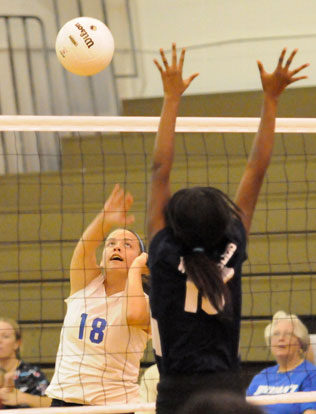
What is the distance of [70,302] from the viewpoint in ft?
14.1

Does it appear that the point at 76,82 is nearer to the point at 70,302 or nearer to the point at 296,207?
A: the point at 296,207

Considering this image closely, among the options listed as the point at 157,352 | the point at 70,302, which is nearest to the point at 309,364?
the point at 70,302

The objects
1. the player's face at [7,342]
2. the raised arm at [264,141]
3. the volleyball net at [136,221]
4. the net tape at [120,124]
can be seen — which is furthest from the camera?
the volleyball net at [136,221]

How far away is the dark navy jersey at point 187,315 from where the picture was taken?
8.52 feet

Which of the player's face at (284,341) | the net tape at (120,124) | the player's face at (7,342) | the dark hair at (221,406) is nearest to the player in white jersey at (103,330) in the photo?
the net tape at (120,124)

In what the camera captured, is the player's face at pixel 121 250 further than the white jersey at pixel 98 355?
Yes

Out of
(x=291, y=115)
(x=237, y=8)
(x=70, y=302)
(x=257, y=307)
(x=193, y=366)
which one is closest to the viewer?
(x=193, y=366)

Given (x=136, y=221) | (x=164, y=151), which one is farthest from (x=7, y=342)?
(x=164, y=151)

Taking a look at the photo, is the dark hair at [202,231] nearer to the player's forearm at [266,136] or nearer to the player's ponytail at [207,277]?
the player's ponytail at [207,277]

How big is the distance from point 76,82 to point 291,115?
7.16 ft

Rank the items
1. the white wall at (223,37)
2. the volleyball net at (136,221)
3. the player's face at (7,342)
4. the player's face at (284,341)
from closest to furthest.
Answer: the player's face at (284,341), the player's face at (7,342), the volleyball net at (136,221), the white wall at (223,37)

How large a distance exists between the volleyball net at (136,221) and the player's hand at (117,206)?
9.08 ft

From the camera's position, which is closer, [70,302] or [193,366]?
[193,366]

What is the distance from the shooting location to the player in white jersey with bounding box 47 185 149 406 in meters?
4.12
